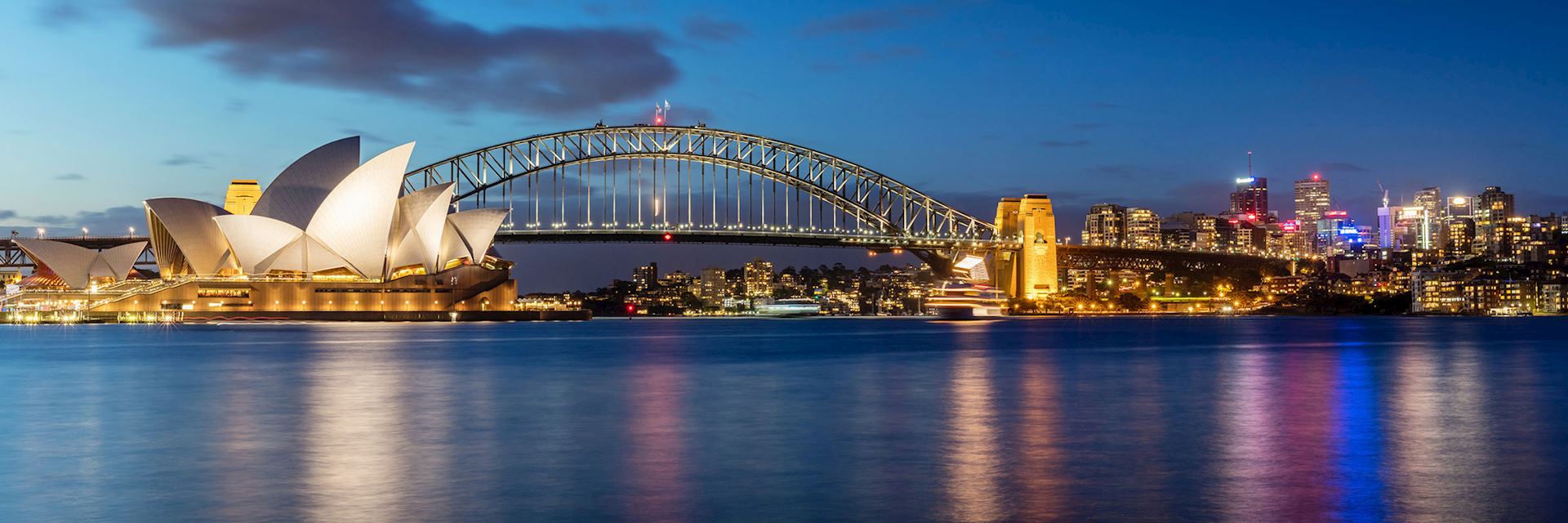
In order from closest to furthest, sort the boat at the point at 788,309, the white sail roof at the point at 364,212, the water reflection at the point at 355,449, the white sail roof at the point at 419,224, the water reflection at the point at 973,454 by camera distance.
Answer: the water reflection at the point at 973,454 < the water reflection at the point at 355,449 < the white sail roof at the point at 364,212 < the white sail roof at the point at 419,224 < the boat at the point at 788,309

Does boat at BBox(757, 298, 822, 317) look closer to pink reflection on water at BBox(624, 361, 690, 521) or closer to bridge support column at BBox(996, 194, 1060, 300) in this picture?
bridge support column at BBox(996, 194, 1060, 300)

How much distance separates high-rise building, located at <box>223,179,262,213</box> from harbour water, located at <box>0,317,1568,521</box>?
55222 mm

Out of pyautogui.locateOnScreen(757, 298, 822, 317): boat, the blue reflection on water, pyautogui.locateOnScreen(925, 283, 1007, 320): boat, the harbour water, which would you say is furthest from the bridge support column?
the blue reflection on water

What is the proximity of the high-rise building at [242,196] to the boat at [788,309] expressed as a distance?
53.9 meters

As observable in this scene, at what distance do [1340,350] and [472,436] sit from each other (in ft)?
103

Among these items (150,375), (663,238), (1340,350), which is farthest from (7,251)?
(1340,350)

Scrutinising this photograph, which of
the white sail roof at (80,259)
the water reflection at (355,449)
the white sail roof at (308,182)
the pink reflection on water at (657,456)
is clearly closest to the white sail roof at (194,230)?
the white sail roof at (308,182)

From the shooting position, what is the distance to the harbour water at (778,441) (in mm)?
9500

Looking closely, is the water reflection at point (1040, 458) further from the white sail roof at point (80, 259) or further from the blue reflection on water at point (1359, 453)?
the white sail roof at point (80, 259)

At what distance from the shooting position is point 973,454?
12.4m

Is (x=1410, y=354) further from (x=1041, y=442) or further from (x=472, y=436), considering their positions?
(x=472, y=436)

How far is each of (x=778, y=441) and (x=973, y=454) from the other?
238 centimetres

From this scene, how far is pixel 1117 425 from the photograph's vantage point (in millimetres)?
15312

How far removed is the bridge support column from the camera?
9238cm
